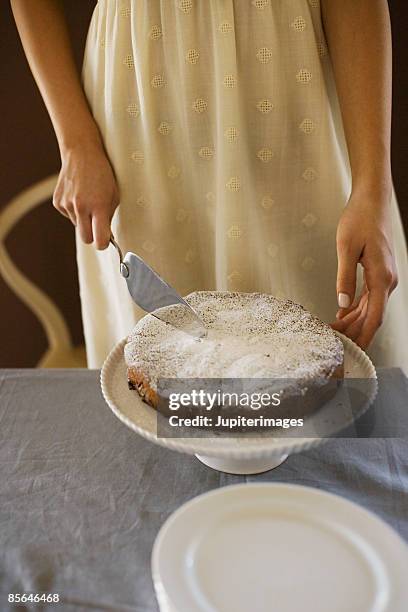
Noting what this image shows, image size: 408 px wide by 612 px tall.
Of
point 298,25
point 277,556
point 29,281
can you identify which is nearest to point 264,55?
point 298,25

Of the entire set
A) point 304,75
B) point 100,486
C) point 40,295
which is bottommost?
point 40,295

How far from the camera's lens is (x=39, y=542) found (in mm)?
570

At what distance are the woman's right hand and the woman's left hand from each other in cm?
33

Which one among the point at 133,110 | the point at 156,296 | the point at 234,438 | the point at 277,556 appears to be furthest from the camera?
the point at 133,110

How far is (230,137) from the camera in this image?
91 cm

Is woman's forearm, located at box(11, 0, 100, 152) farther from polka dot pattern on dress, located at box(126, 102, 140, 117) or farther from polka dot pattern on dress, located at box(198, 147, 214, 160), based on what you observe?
polka dot pattern on dress, located at box(198, 147, 214, 160)

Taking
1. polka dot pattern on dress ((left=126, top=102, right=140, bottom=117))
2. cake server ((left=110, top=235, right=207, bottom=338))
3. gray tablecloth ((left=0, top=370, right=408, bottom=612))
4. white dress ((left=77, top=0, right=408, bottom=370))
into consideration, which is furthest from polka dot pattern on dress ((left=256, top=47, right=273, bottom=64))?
gray tablecloth ((left=0, top=370, right=408, bottom=612))

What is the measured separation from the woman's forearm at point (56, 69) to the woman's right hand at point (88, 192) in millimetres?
27

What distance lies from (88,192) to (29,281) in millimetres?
820

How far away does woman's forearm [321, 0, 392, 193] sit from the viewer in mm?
862

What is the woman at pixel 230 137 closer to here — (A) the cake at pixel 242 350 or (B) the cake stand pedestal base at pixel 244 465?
(A) the cake at pixel 242 350

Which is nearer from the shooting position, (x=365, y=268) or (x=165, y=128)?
(x=365, y=268)

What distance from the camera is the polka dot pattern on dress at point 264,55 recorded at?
894mm

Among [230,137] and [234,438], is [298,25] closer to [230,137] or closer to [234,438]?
[230,137]
